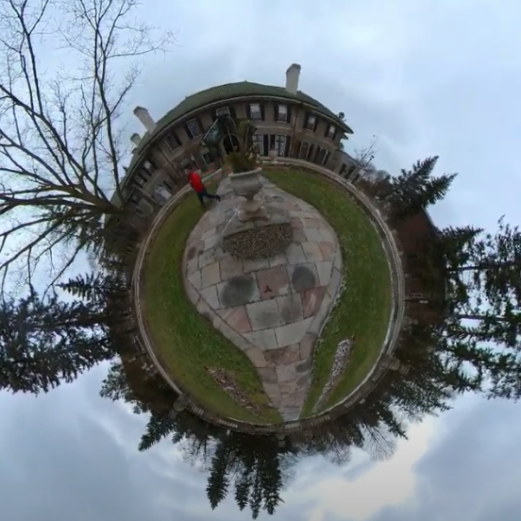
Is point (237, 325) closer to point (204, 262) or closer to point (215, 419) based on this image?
point (204, 262)

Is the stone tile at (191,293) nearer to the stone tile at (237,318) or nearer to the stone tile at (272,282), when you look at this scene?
the stone tile at (237,318)

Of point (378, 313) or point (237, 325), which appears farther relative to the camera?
point (378, 313)

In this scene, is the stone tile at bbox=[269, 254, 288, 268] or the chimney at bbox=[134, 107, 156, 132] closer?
the stone tile at bbox=[269, 254, 288, 268]

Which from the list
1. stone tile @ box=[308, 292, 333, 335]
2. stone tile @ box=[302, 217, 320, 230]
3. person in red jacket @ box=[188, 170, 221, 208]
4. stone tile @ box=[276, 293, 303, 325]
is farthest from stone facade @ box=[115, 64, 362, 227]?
stone tile @ box=[308, 292, 333, 335]

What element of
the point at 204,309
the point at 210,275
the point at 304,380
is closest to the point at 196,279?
the point at 210,275

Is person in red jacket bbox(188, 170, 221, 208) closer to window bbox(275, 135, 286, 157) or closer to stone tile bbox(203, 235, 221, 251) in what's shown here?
stone tile bbox(203, 235, 221, 251)

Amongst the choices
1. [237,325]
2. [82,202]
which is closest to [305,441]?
[237,325]
